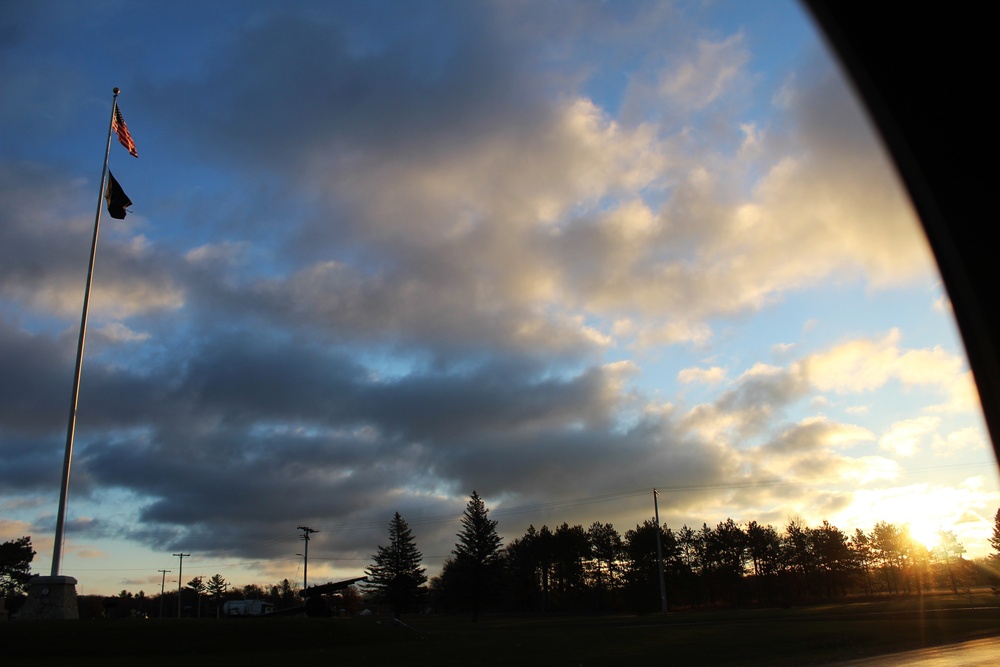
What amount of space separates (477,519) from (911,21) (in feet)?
286

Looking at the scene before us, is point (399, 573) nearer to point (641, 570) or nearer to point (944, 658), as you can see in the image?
point (641, 570)

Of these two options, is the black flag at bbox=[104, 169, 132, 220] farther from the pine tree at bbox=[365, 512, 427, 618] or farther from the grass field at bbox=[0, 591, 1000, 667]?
the pine tree at bbox=[365, 512, 427, 618]

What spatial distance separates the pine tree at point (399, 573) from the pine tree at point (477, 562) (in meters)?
8.65

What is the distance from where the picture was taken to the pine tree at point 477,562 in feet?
274

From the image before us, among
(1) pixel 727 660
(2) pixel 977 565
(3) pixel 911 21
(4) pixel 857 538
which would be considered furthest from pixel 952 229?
(4) pixel 857 538

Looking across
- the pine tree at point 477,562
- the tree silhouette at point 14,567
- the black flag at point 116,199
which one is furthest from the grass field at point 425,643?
the tree silhouette at point 14,567

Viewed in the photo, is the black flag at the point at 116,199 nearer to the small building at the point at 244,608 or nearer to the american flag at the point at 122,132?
the american flag at the point at 122,132

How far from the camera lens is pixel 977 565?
92.6 metres

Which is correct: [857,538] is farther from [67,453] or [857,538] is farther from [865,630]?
[67,453]

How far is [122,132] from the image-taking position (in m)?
35.0

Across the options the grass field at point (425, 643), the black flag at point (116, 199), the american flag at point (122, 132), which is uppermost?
the american flag at point (122, 132)

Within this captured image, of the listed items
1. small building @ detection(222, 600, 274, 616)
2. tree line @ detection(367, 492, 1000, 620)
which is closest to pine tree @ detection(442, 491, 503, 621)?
tree line @ detection(367, 492, 1000, 620)

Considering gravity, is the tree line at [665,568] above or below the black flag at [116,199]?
below

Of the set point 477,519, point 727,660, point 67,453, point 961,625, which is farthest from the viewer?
point 477,519
